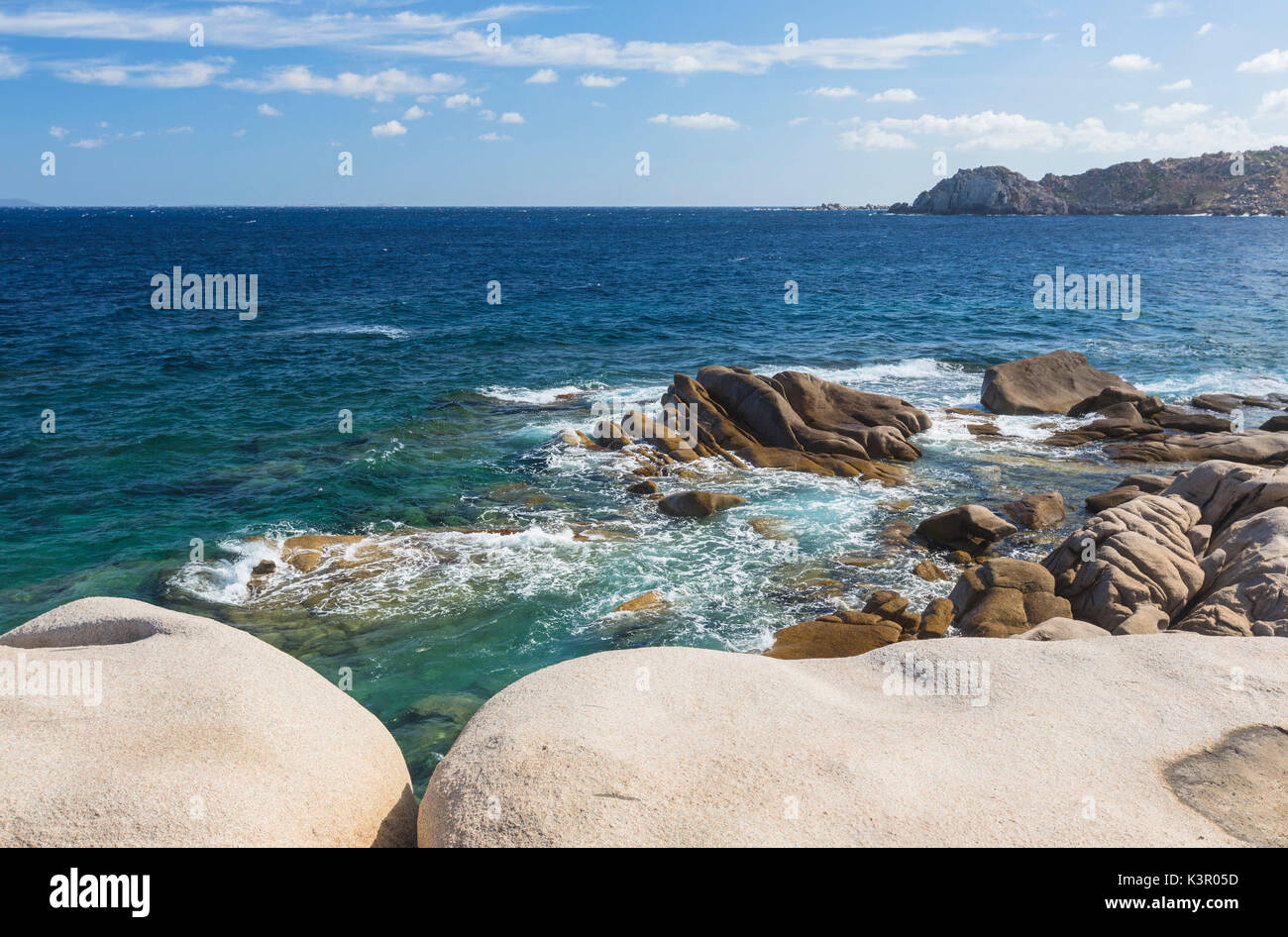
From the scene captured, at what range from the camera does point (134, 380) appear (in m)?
32.9

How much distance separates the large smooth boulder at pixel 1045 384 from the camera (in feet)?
96.2

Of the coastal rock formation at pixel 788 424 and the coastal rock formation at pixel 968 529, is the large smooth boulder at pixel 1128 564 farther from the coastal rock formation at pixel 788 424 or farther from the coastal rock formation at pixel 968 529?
the coastal rock formation at pixel 788 424

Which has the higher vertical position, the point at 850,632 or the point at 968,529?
the point at 968,529

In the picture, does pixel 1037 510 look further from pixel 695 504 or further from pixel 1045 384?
pixel 1045 384

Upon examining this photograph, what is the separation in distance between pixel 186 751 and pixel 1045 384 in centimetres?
3073

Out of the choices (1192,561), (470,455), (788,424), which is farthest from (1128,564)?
(470,455)

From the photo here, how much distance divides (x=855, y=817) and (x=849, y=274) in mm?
74796

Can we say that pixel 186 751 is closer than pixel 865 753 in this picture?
Yes

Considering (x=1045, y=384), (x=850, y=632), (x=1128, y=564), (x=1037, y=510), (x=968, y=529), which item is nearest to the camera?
(x=1128, y=564)

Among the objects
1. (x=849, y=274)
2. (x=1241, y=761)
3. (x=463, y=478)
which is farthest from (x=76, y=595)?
(x=849, y=274)

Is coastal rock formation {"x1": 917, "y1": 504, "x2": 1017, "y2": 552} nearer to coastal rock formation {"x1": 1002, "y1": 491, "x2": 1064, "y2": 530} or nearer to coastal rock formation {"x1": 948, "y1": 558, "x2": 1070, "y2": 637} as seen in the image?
coastal rock formation {"x1": 1002, "y1": 491, "x2": 1064, "y2": 530}

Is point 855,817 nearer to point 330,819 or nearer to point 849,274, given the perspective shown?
point 330,819

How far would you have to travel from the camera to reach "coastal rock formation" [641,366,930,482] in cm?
2416

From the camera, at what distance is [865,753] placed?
6.88 m
